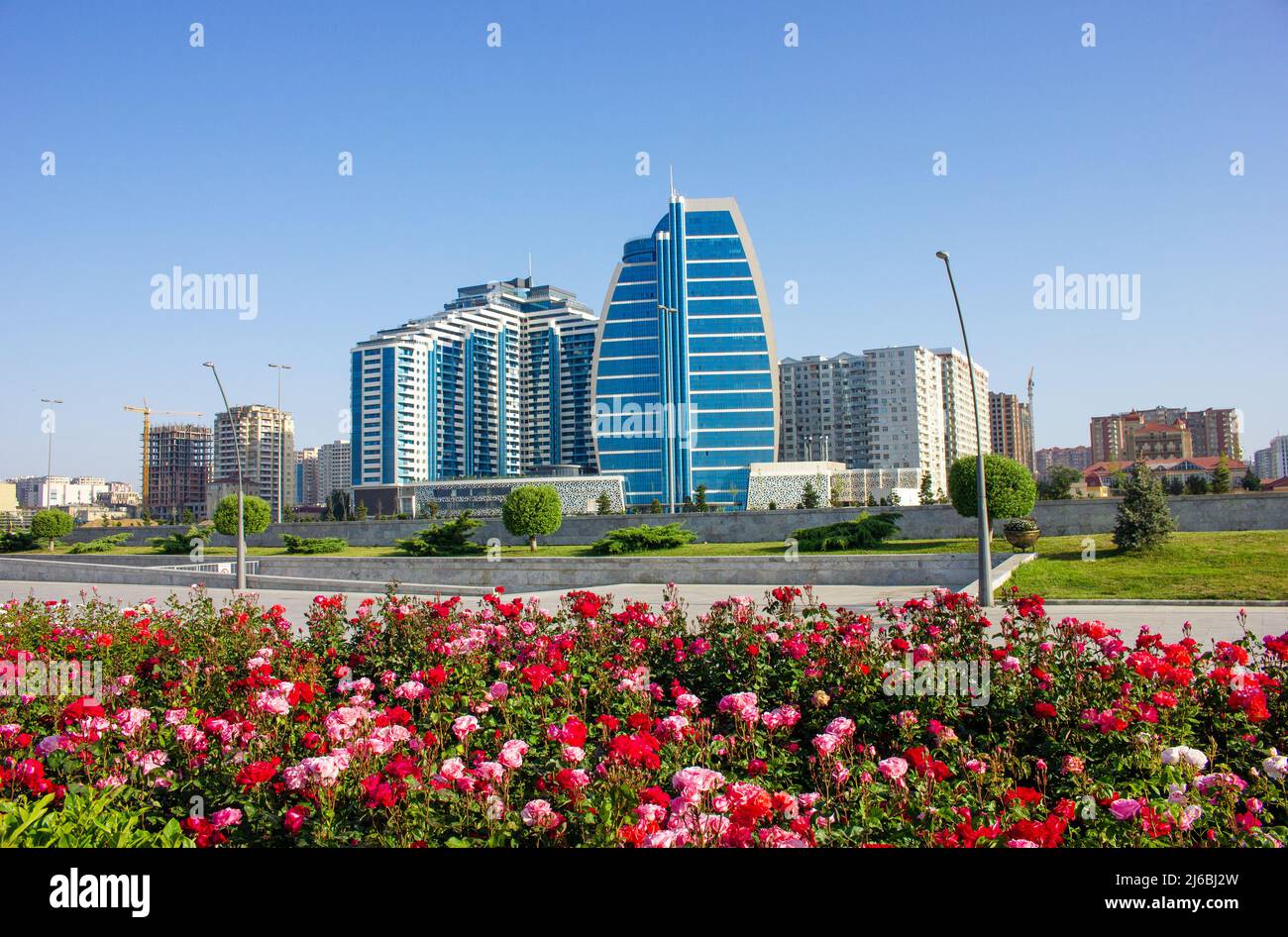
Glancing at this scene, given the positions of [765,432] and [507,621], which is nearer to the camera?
[507,621]

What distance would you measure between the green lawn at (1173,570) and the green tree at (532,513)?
16644 mm

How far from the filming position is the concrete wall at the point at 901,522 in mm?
27922

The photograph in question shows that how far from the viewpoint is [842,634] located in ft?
19.8

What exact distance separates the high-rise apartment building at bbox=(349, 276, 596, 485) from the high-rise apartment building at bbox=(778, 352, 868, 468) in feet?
118

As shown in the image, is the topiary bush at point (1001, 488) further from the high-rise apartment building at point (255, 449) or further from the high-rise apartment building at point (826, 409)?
the high-rise apartment building at point (255, 449)

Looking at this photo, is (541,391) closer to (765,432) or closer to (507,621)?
(765,432)

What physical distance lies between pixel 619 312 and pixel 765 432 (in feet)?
71.0

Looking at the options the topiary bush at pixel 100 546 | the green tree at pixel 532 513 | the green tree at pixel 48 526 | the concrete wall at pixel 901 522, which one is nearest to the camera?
the concrete wall at pixel 901 522

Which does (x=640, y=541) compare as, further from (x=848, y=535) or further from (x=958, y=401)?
(x=958, y=401)

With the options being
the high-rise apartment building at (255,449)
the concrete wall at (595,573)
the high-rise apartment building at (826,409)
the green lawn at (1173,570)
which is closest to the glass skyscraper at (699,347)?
the high-rise apartment building at (826,409)

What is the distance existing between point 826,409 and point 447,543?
11882 cm

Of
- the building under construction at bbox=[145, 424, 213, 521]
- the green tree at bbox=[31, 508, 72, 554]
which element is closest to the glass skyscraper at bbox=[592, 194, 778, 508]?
the green tree at bbox=[31, 508, 72, 554]

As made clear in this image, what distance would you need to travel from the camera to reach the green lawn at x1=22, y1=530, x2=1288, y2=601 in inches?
619
